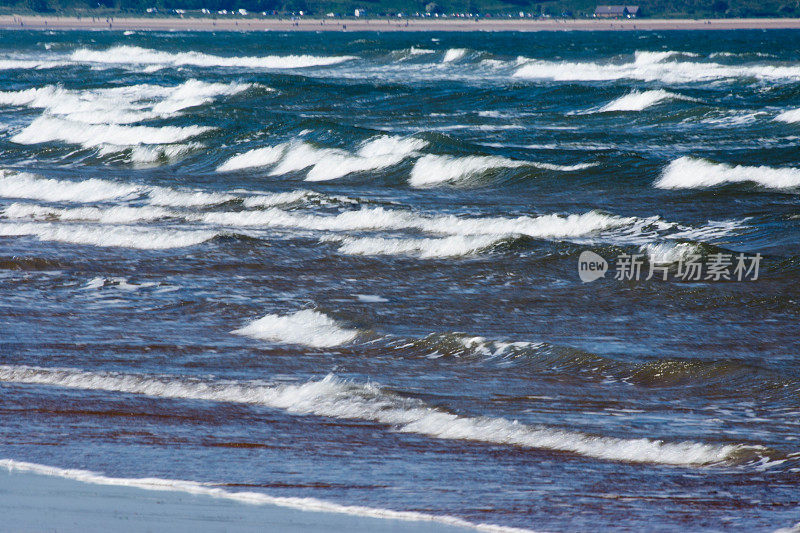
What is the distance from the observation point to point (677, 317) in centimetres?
955

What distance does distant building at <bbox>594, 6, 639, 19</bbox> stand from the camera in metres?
161

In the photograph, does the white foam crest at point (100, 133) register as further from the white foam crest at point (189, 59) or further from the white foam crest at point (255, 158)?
the white foam crest at point (189, 59)

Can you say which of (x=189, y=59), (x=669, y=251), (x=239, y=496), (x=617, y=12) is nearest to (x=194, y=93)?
(x=669, y=251)

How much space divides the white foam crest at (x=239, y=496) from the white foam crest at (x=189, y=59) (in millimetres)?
63386

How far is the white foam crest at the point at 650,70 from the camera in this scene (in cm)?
4569

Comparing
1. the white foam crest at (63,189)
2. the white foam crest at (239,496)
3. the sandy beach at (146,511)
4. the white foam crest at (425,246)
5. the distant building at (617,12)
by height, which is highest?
the distant building at (617,12)

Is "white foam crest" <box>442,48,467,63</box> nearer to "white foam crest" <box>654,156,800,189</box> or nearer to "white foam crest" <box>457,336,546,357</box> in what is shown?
"white foam crest" <box>654,156,800,189</box>

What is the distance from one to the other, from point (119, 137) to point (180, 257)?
15.2 meters

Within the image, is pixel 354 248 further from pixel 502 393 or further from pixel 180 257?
pixel 502 393

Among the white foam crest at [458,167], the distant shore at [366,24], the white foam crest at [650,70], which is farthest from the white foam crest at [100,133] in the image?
the distant shore at [366,24]

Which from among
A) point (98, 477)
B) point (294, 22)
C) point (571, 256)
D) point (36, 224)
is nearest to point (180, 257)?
point (36, 224)

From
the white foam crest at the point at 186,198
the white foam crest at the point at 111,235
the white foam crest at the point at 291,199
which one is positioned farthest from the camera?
the white foam crest at the point at 186,198

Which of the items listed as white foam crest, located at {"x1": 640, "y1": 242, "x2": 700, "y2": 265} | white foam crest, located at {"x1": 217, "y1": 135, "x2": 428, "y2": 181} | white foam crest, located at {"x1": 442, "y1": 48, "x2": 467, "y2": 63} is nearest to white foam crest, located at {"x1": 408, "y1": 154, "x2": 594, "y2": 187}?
white foam crest, located at {"x1": 217, "y1": 135, "x2": 428, "y2": 181}

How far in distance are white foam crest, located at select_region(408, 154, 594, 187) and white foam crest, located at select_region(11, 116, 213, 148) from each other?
8.11 metres
